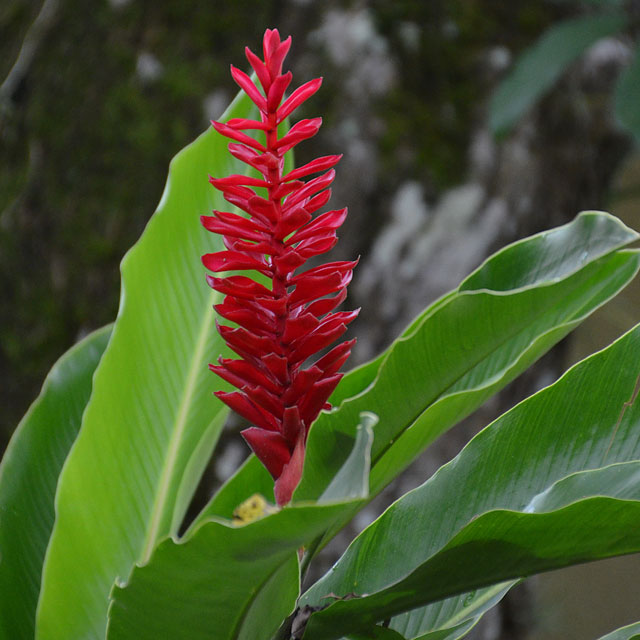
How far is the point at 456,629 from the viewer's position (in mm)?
566

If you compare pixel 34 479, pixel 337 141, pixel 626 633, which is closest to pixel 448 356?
pixel 626 633

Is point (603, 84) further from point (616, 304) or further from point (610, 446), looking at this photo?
point (616, 304)

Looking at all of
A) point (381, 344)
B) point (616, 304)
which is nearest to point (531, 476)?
point (381, 344)

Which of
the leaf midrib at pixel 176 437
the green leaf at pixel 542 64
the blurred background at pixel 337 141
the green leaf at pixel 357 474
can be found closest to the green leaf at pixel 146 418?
the leaf midrib at pixel 176 437

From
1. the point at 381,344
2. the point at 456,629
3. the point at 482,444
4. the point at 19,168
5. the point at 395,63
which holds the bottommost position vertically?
the point at 456,629

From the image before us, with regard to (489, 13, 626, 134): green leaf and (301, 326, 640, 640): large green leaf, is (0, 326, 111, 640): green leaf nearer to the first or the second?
(301, 326, 640, 640): large green leaf

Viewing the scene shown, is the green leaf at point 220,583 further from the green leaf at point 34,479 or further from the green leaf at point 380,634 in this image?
the green leaf at point 34,479

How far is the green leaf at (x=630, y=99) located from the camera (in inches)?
49.4

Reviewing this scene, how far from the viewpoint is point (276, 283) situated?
0.48 meters

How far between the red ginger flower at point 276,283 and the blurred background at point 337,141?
85cm

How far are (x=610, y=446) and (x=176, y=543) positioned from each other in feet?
1.12

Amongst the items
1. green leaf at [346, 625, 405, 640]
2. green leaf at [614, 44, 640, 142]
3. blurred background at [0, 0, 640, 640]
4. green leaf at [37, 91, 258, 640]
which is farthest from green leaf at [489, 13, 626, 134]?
green leaf at [346, 625, 405, 640]

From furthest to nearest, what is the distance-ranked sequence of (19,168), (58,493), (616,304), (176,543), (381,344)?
(616,304) → (19,168) → (381,344) → (58,493) → (176,543)

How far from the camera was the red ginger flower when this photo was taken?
0.47 metres
